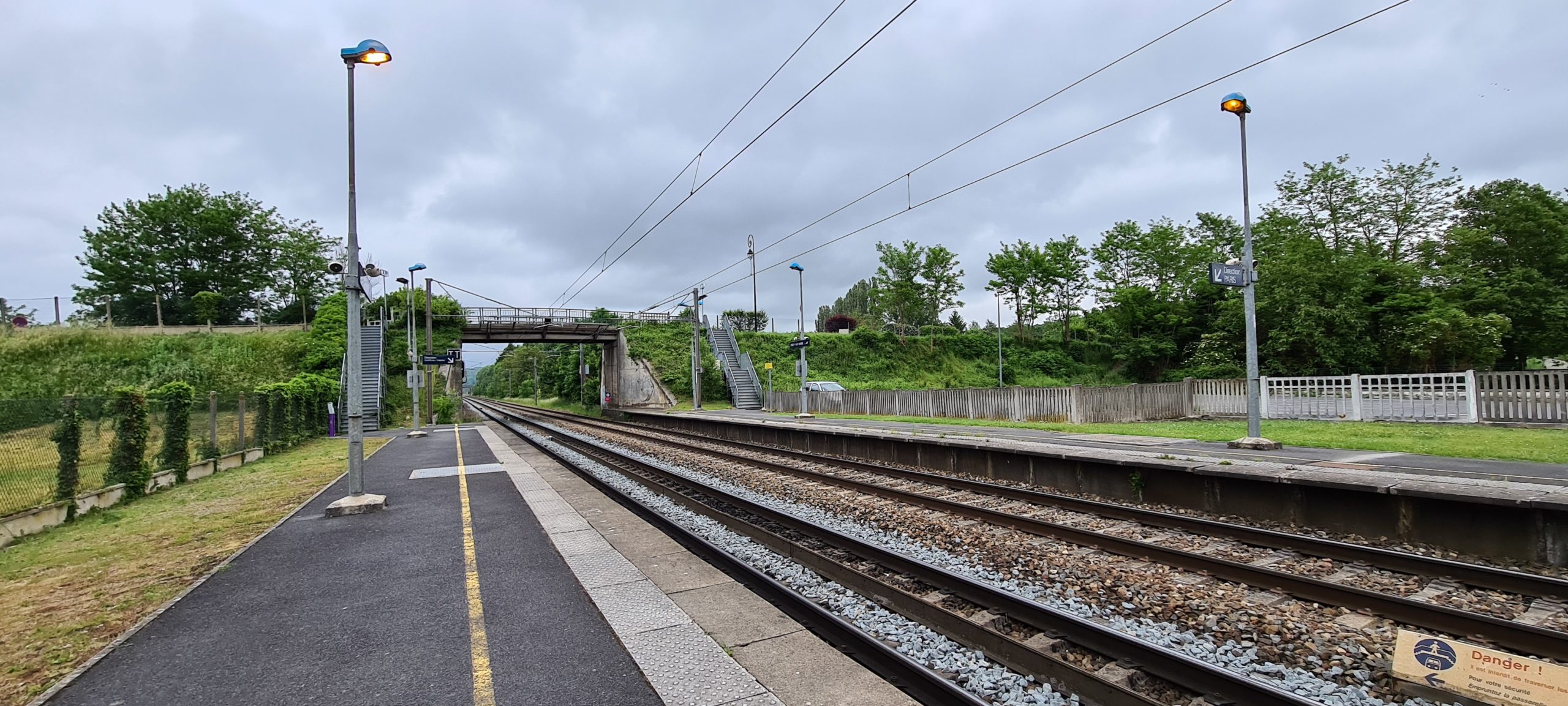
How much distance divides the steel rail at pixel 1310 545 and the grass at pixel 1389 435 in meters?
6.80

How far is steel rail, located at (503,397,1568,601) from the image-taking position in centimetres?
546

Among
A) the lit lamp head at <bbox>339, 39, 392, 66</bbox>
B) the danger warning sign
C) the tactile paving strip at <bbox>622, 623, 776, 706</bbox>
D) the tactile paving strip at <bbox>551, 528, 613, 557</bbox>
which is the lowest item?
the tactile paving strip at <bbox>551, 528, 613, 557</bbox>

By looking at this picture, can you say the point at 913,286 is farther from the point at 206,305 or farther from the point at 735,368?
the point at 206,305

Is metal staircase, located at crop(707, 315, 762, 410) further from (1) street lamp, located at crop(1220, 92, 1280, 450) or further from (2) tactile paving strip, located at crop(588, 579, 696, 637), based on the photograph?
(2) tactile paving strip, located at crop(588, 579, 696, 637)

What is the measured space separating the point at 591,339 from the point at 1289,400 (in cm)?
4252

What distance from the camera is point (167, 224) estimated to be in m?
54.3

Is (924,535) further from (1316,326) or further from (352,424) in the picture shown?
(1316,326)

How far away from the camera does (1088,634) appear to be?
454cm

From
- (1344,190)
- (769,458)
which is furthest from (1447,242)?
(769,458)

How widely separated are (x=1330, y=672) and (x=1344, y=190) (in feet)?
157

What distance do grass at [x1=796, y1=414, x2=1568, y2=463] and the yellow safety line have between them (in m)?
14.5

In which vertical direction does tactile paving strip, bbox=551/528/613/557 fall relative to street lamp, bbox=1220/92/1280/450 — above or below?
below

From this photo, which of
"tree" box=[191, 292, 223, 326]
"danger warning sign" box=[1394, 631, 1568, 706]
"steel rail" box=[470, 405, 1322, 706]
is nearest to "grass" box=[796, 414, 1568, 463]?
"danger warning sign" box=[1394, 631, 1568, 706]

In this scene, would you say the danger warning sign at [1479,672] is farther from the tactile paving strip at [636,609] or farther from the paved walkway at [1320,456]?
the paved walkway at [1320,456]
